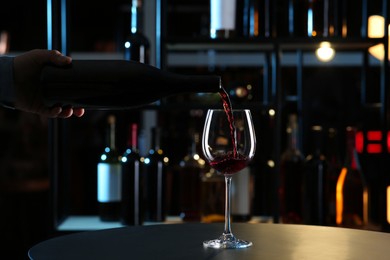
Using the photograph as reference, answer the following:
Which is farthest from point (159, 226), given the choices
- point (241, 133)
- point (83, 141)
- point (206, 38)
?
point (83, 141)

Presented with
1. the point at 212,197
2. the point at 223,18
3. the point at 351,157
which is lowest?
the point at 212,197

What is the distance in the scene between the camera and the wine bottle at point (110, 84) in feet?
3.50

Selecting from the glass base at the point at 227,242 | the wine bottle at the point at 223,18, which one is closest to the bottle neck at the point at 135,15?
the wine bottle at the point at 223,18

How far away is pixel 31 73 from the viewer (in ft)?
3.50

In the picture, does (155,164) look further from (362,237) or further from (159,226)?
(362,237)

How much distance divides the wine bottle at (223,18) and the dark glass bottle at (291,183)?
34 cm

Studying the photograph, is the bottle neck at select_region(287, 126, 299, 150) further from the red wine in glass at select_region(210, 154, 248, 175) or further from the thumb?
the thumb

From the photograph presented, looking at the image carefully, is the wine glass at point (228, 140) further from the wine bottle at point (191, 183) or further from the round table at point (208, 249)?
the wine bottle at point (191, 183)

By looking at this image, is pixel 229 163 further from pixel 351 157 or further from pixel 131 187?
pixel 351 157

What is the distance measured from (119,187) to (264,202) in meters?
0.47

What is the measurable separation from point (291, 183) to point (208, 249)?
108 centimetres

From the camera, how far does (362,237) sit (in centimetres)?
112

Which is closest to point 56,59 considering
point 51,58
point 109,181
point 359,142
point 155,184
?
point 51,58

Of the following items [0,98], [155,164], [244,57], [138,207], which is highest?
[244,57]
